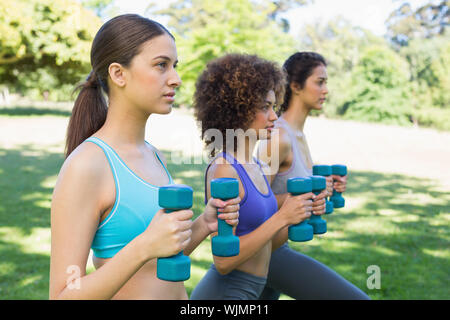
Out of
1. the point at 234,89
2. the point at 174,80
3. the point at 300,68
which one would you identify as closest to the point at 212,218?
the point at 174,80

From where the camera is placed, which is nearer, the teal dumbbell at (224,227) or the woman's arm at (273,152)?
the teal dumbbell at (224,227)

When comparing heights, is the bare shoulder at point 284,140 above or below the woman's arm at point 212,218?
above

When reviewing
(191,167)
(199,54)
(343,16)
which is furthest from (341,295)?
(343,16)

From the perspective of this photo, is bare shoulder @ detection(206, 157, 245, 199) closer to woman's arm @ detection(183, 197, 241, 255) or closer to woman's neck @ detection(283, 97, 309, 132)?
woman's arm @ detection(183, 197, 241, 255)

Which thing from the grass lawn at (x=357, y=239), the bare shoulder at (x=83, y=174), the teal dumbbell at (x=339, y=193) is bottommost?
the grass lawn at (x=357, y=239)

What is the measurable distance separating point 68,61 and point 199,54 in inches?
443

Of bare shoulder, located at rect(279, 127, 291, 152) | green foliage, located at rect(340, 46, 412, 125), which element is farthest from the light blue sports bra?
green foliage, located at rect(340, 46, 412, 125)

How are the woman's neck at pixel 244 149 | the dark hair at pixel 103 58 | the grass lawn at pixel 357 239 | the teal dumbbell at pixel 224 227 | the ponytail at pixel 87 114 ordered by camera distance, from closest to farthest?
1. the dark hair at pixel 103 58
2. the ponytail at pixel 87 114
3. the teal dumbbell at pixel 224 227
4. the woman's neck at pixel 244 149
5. the grass lawn at pixel 357 239

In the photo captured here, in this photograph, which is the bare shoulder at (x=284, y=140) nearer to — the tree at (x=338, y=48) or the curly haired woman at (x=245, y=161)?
the curly haired woman at (x=245, y=161)

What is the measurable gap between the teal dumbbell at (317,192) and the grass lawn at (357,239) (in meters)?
2.22

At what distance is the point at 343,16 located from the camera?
7000 cm

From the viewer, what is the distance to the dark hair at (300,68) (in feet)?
12.6

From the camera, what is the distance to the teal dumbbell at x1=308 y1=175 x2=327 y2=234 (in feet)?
8.85

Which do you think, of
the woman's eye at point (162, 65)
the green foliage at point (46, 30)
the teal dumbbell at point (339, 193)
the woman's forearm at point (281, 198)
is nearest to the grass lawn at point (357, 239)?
the teal dumbbell at point (339, 193)
